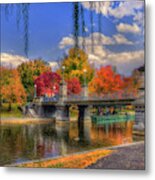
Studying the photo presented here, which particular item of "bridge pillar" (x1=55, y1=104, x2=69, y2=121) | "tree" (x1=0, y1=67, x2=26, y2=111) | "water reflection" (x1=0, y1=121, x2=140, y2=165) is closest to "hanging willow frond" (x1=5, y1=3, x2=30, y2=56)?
"tree" (x1=0, y1=67, x2=26, y2=111)

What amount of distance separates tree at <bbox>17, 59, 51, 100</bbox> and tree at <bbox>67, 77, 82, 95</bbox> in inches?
6.0

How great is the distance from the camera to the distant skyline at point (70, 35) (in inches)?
105

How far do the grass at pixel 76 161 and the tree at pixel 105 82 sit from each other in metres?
0.37

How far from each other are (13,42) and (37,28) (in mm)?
172

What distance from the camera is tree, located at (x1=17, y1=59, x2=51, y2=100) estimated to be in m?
2.79

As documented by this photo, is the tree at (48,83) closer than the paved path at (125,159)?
No

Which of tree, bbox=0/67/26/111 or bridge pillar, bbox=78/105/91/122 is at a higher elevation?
tree, bbox=0/67/26/111

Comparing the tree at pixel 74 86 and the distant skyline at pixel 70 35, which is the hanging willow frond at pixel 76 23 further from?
the tree at pixel 74 86

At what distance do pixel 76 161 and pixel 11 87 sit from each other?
0.61 meters

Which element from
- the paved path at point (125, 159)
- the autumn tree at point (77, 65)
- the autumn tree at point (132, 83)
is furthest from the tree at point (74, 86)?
the paved path at point (125, 159)

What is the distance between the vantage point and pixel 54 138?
9.14ft

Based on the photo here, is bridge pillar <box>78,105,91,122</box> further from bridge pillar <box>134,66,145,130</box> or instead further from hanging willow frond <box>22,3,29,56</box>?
hanging willow frond <box>22,3,29,56</box>

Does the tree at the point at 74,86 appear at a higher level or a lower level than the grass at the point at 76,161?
higher

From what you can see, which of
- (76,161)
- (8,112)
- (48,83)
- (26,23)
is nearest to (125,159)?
(76,161)
